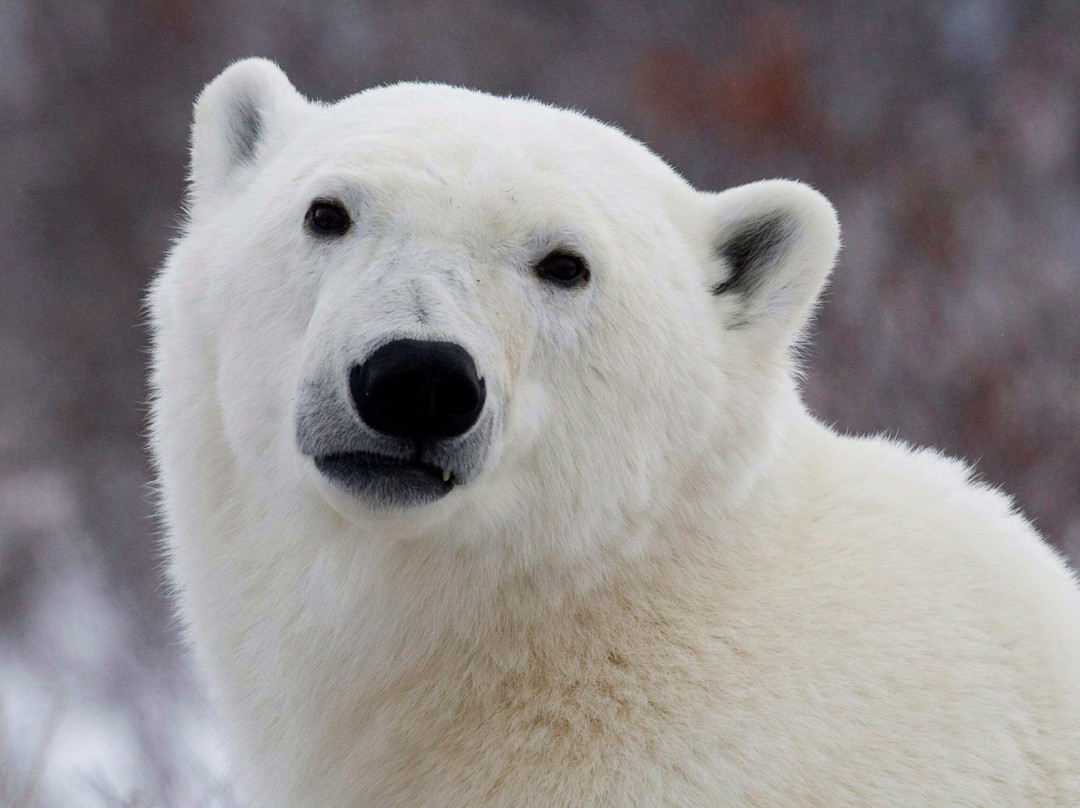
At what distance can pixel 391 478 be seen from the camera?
2.07 metres

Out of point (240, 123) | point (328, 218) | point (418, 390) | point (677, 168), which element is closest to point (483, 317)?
point (418, 390)

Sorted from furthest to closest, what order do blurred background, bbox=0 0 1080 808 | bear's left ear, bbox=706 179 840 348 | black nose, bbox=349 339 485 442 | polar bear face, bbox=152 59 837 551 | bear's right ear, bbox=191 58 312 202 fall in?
blurred background, bbox=0 0 1080 808 < bear's right ear, bbox=191 58 312 202 < bear's left ear, bbox=706 179 840 348 < polar bear face, bbox=152 59 837 551 < black nose, bbox=349 339 485 442

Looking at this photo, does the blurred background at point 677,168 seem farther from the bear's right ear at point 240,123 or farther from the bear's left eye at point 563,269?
the bear's left eye at point 563,269

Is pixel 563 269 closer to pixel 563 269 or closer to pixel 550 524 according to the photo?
pixel 563 269

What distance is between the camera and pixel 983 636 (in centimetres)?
232

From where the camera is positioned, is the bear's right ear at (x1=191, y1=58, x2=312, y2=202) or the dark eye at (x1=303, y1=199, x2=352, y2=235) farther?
the bear's right ear at (x1=191, y1=58, x2=312, y2=202)

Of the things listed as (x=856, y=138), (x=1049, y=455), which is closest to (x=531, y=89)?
(x=856, y=138)

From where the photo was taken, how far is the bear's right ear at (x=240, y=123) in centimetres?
282

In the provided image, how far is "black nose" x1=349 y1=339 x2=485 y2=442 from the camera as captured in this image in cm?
193

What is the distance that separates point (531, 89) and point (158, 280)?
734 cm

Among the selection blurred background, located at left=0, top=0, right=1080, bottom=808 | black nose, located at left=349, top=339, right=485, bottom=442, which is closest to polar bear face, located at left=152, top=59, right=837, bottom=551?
black nose, located at left=349, top=339, right=485, bottom=442

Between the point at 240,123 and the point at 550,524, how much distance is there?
131cm

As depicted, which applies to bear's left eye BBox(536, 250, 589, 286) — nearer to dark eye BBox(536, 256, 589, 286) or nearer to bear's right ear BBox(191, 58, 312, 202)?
dark eye BBox(536, 256, 589, 286)

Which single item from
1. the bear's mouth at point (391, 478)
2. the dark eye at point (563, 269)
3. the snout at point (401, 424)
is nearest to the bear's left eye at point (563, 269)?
the dark eye at point (563, 269)
